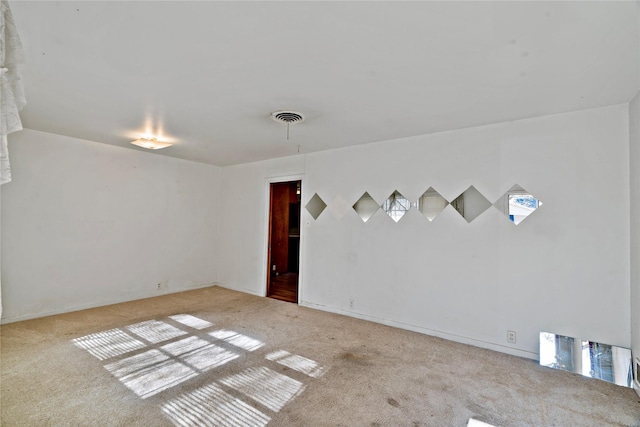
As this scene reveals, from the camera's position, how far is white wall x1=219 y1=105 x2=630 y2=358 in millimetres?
2721

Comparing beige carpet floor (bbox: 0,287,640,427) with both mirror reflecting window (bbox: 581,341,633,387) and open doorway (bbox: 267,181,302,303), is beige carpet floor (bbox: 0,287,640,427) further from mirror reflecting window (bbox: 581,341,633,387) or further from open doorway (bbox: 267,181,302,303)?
open doorway (bbox: 267,181,302,303)

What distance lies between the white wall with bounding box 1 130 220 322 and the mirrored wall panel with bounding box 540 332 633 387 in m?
5.38

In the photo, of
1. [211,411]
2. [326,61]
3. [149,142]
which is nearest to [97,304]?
[149,142]

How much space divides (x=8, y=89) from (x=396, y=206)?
3589mm

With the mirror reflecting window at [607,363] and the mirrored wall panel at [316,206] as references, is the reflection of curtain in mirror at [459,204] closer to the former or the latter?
the mirror reflecting window at [607,363]

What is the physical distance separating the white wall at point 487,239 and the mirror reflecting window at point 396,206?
73 mm

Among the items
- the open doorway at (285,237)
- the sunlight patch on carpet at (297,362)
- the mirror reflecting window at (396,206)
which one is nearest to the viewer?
the sunlight patch on carpet at (297,362)

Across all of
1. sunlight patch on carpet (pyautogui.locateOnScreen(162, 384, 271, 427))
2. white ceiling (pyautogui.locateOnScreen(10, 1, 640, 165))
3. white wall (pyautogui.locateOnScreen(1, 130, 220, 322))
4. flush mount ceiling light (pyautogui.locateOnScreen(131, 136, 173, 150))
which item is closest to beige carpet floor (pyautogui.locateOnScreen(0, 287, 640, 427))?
sunlight patch on carpet (pyautogui.locateOnScreen(162, 384, 271, 427))

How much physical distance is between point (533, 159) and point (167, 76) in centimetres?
344

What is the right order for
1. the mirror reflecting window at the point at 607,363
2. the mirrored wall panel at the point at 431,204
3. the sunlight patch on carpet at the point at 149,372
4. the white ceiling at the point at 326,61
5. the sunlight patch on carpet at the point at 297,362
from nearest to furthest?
the white ceiling at the point at 326,61 < the sunlight patch on carpet at the point at 149,372 < the mirror reflecting window at the point at 607,363 < the sunlight patch on carpet at the point at 297,362 < the mirrored wall panel at the point at 431,204

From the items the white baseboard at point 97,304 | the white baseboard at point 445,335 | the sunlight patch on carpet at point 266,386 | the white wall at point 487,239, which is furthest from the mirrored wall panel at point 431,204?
the white baseboard at point 97,304

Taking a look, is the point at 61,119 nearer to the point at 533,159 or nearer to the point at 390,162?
the point at 390,162

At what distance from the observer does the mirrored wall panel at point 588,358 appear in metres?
2.55

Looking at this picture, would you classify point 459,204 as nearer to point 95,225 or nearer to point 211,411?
point 211,411
